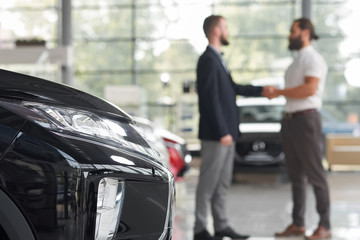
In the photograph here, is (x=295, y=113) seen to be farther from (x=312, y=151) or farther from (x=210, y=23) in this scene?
(x=210, y=23)

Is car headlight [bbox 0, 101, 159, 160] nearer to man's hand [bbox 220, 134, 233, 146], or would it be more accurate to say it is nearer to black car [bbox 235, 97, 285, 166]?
man's hand [bbox 220, 134, 233, 146]

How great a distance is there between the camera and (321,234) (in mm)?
4582

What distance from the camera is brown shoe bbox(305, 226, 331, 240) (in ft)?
14.9

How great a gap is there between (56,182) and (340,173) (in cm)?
995

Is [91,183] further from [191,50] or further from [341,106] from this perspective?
[191,50]

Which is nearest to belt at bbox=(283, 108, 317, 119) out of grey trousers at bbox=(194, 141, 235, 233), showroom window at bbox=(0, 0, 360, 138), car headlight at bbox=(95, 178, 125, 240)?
grey trousers at bbox=(194, 141, 235, 233)

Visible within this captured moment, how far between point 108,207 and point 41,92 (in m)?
0.41

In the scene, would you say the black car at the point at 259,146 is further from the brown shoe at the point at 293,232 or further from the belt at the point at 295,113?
the brown shoe at the point at 293,232

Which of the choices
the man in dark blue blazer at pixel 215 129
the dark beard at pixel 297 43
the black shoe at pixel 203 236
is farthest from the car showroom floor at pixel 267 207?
the dark beard at pixel 297 43

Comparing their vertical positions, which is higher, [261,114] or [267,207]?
[261,114]

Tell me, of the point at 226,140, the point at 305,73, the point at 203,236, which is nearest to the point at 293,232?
the point at 203,236

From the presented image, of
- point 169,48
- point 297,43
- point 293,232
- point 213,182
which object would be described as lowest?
point 293,232

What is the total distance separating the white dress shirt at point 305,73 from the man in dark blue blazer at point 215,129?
20.6 inches

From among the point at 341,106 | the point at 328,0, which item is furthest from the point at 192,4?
the point at 341,106
